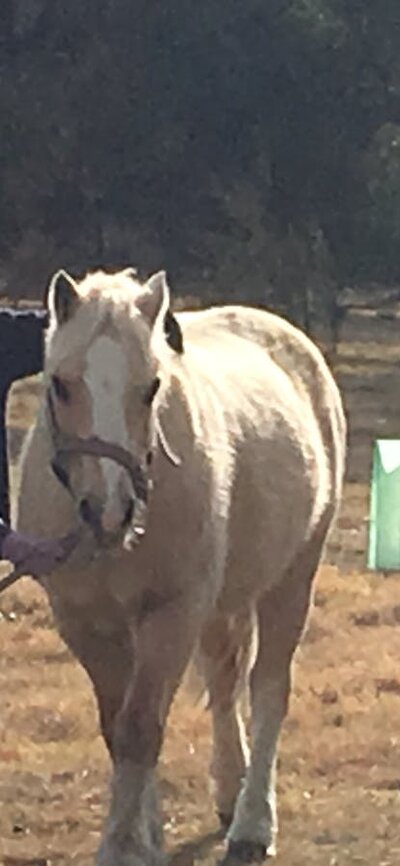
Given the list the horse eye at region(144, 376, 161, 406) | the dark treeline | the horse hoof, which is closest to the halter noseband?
the horse eye at region(144, 376, 161, 406)

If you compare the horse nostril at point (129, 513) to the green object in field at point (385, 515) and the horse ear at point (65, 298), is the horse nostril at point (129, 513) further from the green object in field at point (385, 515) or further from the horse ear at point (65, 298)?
the green object in field at point (385, 515)

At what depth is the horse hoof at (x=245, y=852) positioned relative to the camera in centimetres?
702

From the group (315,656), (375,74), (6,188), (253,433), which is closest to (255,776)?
(253,433)

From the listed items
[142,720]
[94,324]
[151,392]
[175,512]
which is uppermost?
[94,324]

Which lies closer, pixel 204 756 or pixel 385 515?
pixel 204 756

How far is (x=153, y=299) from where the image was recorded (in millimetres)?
5801

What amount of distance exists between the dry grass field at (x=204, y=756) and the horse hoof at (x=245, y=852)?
2.4 inches

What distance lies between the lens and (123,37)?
102ft

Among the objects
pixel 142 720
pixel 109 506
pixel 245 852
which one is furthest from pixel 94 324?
pixel 245 852

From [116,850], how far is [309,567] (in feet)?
5.64

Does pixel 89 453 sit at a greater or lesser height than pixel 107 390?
lesser

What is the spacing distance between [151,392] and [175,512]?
24.3 inches

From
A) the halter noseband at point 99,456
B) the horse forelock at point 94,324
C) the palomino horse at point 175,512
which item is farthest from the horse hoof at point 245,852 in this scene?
the horse forelock at point 94,324

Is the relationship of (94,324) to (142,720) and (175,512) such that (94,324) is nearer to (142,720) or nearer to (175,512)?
(175,512)
